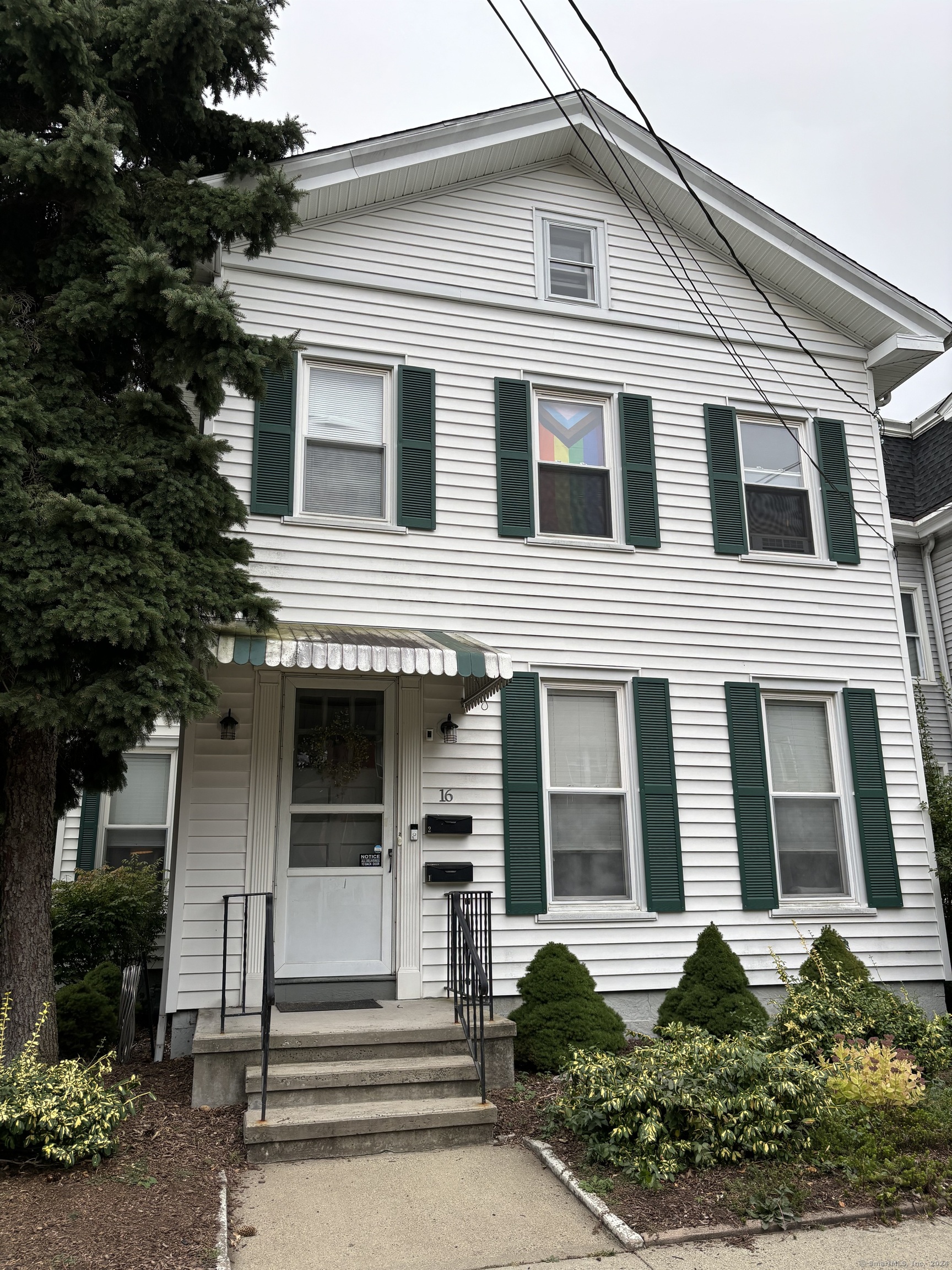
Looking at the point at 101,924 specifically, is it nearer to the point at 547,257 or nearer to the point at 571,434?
the point at 571,434

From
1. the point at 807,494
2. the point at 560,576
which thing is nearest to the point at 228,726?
the point at 560,576

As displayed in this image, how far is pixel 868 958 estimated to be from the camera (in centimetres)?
858

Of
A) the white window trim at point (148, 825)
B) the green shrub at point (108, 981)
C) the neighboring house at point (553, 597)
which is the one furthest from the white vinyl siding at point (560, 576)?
the white window trim at point (148, 825)

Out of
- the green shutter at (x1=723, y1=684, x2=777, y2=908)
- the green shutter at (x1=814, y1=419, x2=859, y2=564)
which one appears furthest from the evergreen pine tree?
the green shutter at (x1=814, y1=419, x2=859, y2=564)

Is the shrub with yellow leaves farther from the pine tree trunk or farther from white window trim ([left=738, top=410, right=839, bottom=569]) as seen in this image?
white window trim ([left=738, top=410, right=839, bottom=569])

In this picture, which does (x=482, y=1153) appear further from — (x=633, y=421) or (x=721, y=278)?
(x=721, y=278)

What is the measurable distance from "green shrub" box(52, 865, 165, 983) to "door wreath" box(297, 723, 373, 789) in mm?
2612

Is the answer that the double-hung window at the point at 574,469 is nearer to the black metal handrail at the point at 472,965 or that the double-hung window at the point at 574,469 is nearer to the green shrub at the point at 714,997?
the black metal handrail at the point at 472,965

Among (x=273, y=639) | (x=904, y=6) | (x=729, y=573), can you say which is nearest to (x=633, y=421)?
(x=729, y=573)

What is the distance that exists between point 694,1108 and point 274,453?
5.69 meters

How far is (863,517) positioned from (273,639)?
247 inches

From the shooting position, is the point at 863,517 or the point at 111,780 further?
the point at 863,517

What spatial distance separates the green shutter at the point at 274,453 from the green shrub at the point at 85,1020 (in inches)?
153

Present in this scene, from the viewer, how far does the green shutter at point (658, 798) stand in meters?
8.17
